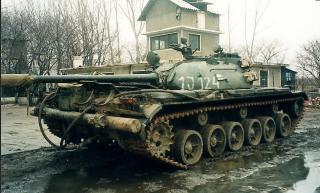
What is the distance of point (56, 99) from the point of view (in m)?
8.48

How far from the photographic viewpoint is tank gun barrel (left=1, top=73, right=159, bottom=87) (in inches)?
205

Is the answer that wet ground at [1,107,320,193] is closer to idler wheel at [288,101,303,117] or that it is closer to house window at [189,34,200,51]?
idler wheel at [288,101,303,117]

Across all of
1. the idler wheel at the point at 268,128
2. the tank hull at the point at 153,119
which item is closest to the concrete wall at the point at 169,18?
the idler wheel at the point at 268,128

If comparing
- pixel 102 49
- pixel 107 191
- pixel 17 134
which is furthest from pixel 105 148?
pixel 102 49

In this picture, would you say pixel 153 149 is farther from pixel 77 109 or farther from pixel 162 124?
pixel 77 109

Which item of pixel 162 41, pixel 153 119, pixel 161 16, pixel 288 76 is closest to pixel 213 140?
pixel 153 119

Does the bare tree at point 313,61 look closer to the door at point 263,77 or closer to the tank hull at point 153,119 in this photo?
the door at point 263,77

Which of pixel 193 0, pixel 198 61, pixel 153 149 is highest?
pixel 193 0

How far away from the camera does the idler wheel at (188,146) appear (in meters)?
7.63

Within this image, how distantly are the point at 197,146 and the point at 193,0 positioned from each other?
2753cm

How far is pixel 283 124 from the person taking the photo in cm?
1150

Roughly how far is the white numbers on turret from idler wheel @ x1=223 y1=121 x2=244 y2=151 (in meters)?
0.92

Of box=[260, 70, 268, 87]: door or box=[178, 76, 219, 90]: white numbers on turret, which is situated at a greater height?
box=[260, 70, 268, 87]: door

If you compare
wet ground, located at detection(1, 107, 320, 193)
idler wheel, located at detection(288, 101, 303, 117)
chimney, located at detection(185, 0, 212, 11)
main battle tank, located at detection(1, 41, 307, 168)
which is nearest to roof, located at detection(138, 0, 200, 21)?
chimney, located at detection(185, 0, 212, 11)
